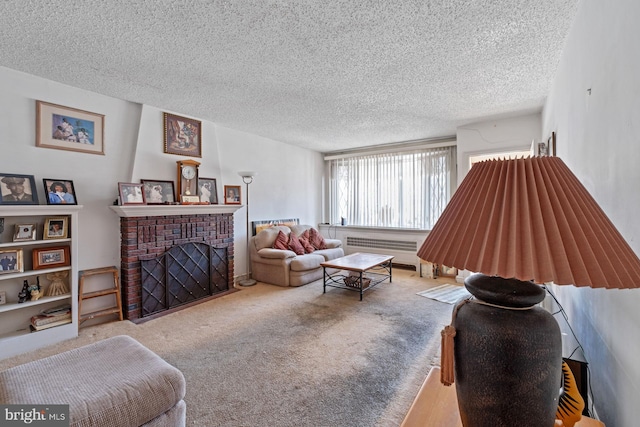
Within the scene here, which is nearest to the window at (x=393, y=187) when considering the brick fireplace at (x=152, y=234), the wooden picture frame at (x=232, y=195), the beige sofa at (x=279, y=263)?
the beige sofa at (x=279, y=263)

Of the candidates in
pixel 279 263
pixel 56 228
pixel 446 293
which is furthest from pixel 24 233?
pixel 446 293

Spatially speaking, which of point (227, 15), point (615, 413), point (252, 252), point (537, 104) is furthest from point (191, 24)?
point (537, 104)

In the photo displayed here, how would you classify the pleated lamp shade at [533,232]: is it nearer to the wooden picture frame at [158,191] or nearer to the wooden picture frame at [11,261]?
the wooden picture frame at [11,261]

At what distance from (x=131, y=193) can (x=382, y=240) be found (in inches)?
169

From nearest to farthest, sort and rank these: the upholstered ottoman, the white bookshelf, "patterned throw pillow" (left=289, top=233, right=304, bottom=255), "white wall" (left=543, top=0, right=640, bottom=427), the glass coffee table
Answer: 1. "white wall" (left=543, top=0, right=640, bottom=427)
2. the upholstered ottoman
3. the white bookshelf
4. the glass coffee table
5. "patterned throw pillow" (left=289, top=233, right=304, bottom=255)

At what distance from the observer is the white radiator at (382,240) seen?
5244 millimetres

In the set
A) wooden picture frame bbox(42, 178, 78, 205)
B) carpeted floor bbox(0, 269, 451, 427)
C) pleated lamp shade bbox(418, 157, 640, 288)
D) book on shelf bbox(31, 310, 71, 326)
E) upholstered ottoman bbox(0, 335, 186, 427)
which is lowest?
carpeted floor bbox(0, 269, 451, 427)

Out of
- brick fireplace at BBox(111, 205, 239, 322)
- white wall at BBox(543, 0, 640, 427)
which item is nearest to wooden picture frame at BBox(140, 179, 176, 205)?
brick fireplace at BBox(111, 205, 239, 322)

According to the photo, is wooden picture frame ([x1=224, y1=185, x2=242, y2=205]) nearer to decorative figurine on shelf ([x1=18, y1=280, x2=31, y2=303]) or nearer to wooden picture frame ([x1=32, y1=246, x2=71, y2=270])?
wooden picture frame ([x1=32, y1=246, x2=71, y2=270])

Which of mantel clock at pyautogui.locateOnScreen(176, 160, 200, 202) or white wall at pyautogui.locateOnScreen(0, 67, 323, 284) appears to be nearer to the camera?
white wall at pyautogui.locateOnScreen(0, 67, 323, 284)

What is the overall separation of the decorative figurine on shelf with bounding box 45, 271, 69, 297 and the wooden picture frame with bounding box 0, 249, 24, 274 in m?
0.28

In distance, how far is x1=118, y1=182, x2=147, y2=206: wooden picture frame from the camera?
3.06 m

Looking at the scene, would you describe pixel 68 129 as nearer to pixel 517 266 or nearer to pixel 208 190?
pixel 208 190

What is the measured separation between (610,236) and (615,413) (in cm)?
69
